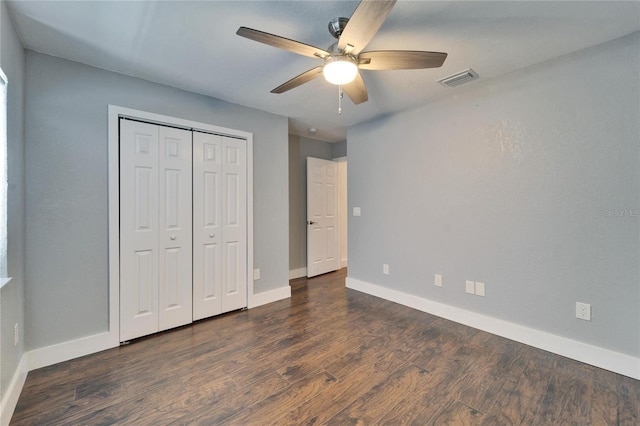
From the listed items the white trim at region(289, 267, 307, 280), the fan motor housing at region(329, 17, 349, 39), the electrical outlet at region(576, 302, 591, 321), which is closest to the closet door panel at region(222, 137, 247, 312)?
the white trim at region(289, 267, 307, 280)

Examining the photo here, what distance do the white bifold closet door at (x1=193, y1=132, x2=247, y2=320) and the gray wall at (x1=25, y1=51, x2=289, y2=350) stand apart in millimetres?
698

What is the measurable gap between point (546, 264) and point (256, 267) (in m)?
2.90

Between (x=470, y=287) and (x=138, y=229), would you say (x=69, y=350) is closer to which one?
(x=138, y=229)

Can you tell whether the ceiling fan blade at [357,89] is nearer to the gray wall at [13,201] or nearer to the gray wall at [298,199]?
the gray wall at [13,201]

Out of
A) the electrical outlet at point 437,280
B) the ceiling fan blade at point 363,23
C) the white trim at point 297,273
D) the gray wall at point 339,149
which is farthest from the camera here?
the gray wall at point 339,149

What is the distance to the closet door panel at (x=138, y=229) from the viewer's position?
243 centimetres

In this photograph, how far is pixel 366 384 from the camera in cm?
188

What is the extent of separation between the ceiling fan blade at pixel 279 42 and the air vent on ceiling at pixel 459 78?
1.44 meters

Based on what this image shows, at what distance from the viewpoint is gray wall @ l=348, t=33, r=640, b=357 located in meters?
1.99

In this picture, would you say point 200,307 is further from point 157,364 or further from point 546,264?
point 546,264

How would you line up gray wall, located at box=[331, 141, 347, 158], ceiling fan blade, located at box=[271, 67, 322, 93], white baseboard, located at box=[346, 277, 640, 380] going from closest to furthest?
ceiling fan blade, located at box=[271, 67, 322, 93]
white baseboard, located at box=[346, 277, 640, 380]
gray wall, located at box=[331, 141, 347, 158]

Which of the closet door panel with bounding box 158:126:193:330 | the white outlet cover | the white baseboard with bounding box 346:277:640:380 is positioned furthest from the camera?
the white outlet cover

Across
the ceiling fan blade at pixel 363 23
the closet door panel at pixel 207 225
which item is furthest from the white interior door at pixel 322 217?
the ceiling fan blade at pixel 363 23

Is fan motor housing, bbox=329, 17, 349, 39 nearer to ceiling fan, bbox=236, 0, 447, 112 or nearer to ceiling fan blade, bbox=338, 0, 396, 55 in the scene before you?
ceiling fan, bbox=236, 0, 447, 112
